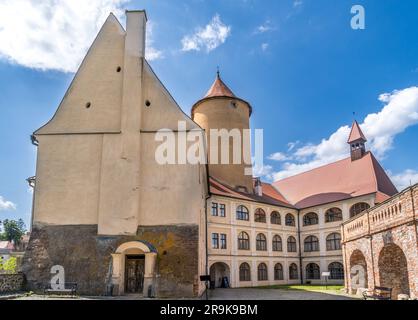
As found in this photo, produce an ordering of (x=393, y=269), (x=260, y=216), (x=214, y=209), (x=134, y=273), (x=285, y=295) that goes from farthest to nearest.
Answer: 1. (x=260, y=216)
2. (x=214, y=209)
3. (x=285, y=295)
4. (x=134, y=273)
5. (x=393, y=269)

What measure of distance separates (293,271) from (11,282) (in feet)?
96.7

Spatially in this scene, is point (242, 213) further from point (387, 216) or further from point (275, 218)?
point (387, 216)

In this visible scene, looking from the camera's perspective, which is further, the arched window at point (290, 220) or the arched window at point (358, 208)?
the arched window at point (290, 220)

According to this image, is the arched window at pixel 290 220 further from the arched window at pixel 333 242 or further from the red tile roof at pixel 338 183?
the arched window at pixel 333 242

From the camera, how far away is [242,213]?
1437 inches

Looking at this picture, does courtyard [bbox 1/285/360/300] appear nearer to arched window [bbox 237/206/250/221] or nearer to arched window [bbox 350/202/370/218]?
arched window [bbox 237/206/250/221]

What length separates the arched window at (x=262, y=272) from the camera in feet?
120

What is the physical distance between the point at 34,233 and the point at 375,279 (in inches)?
691

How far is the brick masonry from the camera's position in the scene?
13.5 metres

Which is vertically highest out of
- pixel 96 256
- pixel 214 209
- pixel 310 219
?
pixel 214 209

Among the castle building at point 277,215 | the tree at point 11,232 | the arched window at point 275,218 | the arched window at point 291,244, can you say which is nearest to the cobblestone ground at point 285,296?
the castle building at point 277,215

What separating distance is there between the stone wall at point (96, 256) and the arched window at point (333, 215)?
2394 cm

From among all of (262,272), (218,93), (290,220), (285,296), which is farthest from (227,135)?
(285,296)
